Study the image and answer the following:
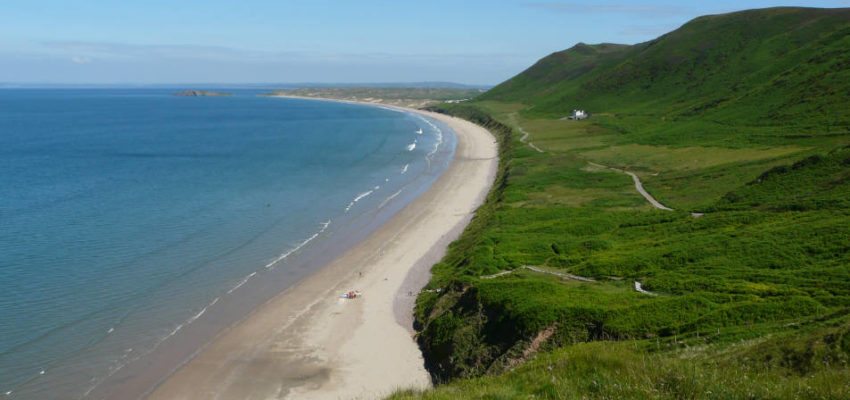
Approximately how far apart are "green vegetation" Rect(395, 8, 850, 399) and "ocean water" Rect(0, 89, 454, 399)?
38.0 ft

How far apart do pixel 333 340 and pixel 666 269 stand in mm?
16350

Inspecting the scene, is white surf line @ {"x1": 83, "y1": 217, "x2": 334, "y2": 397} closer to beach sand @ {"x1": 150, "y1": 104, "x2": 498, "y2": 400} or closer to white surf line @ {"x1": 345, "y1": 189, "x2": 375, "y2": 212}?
beach sand @ {"x1": 150, "y1": 104, "x2": 498, "y2": 400}

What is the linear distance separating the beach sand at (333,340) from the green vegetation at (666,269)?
1688 mm

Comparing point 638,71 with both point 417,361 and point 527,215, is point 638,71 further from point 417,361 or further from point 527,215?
point 417,361

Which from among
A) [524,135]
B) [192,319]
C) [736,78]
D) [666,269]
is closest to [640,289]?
[666,269]

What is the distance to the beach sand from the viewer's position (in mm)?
28938

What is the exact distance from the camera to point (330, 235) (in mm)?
55875

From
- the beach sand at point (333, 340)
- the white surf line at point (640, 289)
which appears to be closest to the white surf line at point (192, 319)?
the beach sand at point (333, 340)

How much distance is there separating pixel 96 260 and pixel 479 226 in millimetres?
26643

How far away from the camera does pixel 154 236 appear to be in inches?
2099

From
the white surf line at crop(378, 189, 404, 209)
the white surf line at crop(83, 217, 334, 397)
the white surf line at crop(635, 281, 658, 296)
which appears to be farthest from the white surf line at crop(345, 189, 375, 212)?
the white surf line at crop(635, 281, 658, 296)

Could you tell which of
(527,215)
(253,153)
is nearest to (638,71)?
(253,153)

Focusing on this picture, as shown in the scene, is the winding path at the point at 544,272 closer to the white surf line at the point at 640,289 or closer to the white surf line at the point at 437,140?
the white surf line at the point at 640,289

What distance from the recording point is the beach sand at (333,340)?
2894 cm
